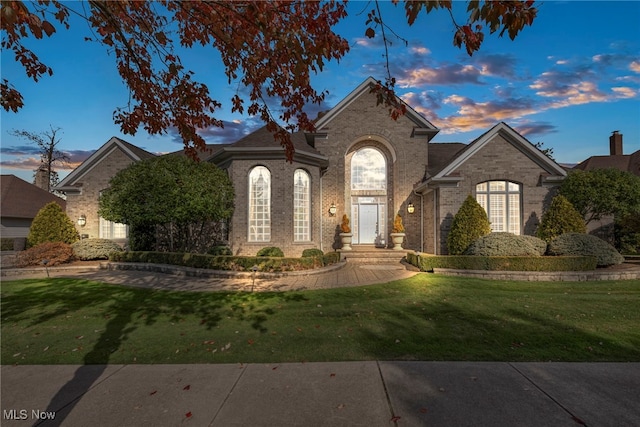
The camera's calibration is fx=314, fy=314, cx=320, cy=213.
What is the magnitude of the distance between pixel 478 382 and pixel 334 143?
16.8 m

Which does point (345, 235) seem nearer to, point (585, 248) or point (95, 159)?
point (585, 248)

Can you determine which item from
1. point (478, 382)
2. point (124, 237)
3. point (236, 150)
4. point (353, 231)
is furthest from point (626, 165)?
point (124, 237)

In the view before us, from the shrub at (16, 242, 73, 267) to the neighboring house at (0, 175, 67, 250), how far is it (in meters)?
14.4

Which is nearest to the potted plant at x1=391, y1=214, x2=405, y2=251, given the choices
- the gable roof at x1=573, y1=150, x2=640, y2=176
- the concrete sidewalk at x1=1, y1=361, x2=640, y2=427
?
the concrete sidewalk at x1=1, y1=361, x2=640, y2=427

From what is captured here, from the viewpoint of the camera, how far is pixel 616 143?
97.2ft

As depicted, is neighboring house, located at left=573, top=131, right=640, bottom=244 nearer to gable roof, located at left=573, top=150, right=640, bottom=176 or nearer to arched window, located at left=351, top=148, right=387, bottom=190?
gable roof, located at left=573, top=150, right=640, bottom=176

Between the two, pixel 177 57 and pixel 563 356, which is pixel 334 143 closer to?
pixel 177 57

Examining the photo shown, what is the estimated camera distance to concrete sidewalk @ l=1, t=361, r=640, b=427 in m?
3.07

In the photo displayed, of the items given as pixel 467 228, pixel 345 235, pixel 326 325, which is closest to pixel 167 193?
pixel 345 235

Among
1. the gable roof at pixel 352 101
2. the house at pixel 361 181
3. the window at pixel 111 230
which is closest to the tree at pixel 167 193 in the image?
→ the house at pixel 361 181

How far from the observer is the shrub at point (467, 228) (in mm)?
13625

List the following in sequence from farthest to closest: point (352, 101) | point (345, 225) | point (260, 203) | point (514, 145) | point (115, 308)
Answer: point (352, 101), point (345, 225), point (260, 203), point (514, 145), point (115, 308)

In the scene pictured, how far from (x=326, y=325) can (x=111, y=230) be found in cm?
1930

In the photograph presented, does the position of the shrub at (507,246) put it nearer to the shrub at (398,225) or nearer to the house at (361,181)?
the house at (361,181)
